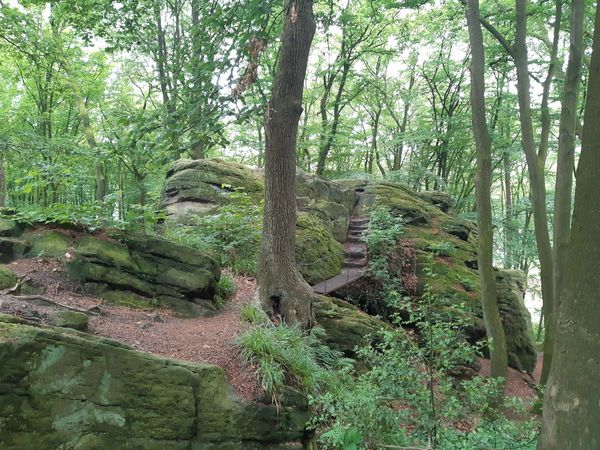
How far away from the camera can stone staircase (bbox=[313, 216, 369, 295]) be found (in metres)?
9.75

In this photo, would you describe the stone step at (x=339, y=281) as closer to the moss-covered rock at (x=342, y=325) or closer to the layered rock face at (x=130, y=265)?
the moss-covered rock at (x=342, y=325)

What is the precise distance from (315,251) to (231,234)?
8.02ft

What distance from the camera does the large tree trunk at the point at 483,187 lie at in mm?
7750

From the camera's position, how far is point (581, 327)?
2199 millimetres

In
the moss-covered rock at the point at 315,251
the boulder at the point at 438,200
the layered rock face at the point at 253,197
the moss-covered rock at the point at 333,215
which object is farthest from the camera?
the boulder at the point at 438,200

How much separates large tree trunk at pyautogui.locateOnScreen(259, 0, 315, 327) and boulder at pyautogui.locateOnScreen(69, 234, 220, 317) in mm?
990

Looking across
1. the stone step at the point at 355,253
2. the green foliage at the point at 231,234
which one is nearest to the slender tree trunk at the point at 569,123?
the stone step at the point at 355,253

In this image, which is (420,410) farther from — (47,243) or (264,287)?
(47,243)

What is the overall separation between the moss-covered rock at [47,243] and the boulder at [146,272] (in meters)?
0.18

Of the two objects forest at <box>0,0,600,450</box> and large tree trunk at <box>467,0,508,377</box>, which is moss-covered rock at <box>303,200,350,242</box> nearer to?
forest at <box>0,0,600,450</box>

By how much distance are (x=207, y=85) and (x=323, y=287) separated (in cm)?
577

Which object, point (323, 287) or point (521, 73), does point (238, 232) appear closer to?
point (323, 287)

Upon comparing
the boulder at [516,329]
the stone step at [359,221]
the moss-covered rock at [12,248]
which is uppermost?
the stone step at [359,221]

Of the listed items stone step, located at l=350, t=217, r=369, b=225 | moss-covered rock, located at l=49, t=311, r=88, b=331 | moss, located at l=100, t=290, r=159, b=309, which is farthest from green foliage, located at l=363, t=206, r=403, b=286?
moss-covered rock, located at l=49, t=311, r=88, b=331
